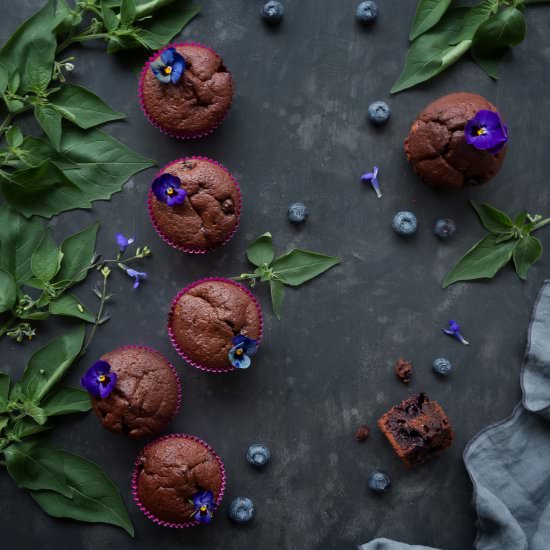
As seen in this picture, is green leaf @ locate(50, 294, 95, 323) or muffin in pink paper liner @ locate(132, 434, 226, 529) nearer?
muffin in pink paper liner @ locate(132, 434, 226, 529)

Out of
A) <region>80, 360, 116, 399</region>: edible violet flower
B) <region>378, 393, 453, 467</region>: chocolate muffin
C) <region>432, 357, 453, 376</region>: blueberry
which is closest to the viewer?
<region>80, 360, 116, 399</region>: edible violet flower

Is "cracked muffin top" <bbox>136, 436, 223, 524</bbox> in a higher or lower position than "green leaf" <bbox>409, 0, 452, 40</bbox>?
lower

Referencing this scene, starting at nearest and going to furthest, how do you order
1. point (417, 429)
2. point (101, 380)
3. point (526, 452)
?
point (101, 380)
point (417, 429)
point (526, 452)

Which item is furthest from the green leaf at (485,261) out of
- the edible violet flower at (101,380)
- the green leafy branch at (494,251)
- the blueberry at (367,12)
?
the edible violet flower at (101,380)

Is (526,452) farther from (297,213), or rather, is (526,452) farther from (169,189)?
(169,189)

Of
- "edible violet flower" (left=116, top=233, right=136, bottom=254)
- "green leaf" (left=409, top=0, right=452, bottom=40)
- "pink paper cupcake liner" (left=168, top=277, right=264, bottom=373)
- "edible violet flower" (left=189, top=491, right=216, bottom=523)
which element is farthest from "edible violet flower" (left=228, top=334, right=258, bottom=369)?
"green leaf" (left=409, top=0, right=452, bottom=40)

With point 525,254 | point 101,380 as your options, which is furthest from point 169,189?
point 525,254

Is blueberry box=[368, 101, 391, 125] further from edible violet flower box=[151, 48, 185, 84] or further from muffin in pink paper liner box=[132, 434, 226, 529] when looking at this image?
muffin in pink paper liner box=[132, 434, 226, 529]
